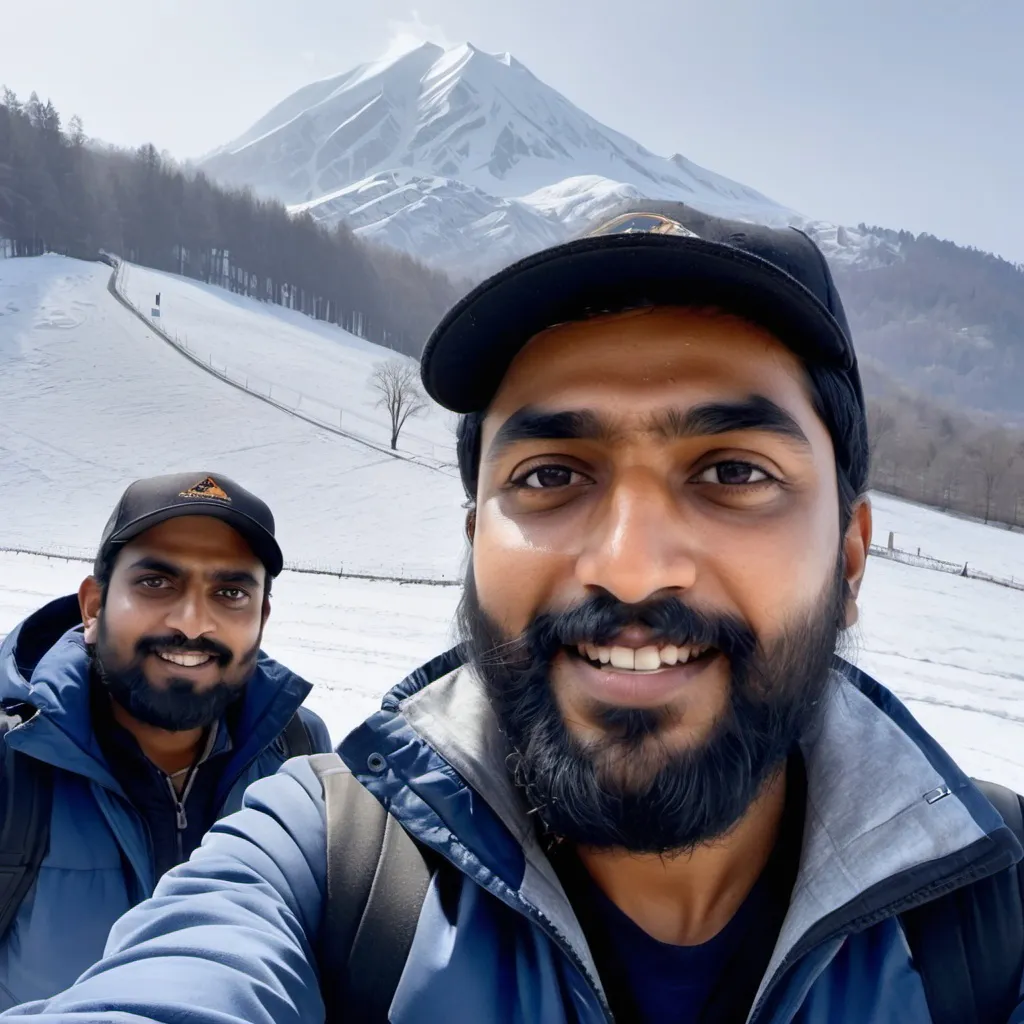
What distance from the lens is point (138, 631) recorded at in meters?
3.67

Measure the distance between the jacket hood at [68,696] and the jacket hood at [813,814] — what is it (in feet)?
6.69

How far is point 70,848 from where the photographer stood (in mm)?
2873

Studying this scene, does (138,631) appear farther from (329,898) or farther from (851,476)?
Answer: (851,476)

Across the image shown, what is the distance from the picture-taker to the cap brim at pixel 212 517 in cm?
376

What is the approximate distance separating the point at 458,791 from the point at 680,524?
2.82 feet

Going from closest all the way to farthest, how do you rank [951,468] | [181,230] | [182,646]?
1. [182,646]
2. [951,468]
3. [181,230]

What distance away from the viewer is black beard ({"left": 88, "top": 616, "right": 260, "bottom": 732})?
3508mm

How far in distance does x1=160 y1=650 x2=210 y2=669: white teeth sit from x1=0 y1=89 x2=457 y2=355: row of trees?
8428 centimetres

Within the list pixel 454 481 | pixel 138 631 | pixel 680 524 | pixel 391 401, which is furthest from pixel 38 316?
pixel 680 524

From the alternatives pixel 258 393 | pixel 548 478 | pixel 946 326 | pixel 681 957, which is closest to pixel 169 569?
pixel 548 478

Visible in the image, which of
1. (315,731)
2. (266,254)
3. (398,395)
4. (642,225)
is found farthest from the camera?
(266,254)

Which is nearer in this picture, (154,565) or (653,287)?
(653,287)

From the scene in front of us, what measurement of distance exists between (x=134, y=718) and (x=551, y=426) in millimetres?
3140

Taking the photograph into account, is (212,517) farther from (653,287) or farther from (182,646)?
(653,287)
